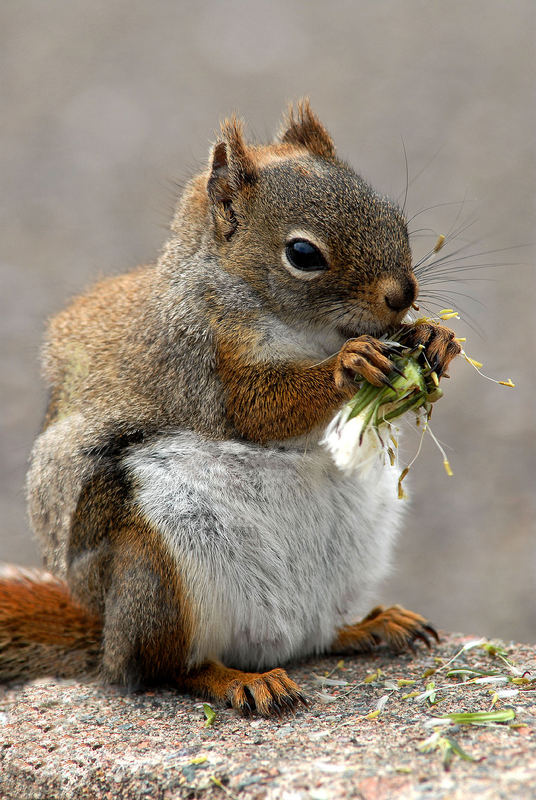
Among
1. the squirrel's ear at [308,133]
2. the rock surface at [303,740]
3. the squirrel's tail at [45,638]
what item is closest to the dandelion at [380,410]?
the rock surface at [303,740]

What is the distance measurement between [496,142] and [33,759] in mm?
6311

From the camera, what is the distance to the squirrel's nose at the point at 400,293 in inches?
111

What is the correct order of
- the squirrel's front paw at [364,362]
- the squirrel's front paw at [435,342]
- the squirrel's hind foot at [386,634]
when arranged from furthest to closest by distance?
the squirrel's hind foot at [386,634], the squirrel's front paw at [435,342], the squirrel's front paw at [364,362]

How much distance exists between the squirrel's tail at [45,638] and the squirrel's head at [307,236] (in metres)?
1.22

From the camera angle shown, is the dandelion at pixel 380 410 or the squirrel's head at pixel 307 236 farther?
the squirrel's head at pixel 307 236

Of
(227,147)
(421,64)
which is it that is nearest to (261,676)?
(227,147)

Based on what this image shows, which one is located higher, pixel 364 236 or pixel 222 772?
pixel 364 236

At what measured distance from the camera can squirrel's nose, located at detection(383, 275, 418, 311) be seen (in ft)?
9.26

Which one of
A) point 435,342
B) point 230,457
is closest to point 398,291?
point 435,342

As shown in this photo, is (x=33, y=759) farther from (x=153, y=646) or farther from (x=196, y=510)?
(x=196, y=510)

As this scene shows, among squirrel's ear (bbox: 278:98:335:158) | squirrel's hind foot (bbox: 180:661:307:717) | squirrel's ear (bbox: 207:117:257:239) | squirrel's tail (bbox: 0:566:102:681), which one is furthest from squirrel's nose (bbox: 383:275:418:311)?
squirrel's tail (bbox: 0:566:102:681)

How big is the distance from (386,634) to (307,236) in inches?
54.8

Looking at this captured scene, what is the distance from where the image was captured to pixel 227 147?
10.4 feet

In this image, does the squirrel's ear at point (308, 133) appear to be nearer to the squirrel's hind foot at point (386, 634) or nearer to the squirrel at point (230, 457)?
the squirrel at point (230, 457)
